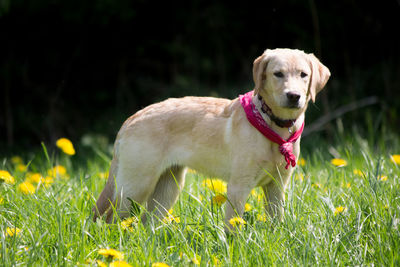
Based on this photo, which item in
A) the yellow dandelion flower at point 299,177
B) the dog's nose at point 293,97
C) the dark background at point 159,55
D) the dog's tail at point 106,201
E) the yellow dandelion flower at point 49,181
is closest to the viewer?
the dog's nose at point 293,97

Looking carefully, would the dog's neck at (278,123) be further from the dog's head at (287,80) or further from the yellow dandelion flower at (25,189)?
the yellow dandelion flower at (25,189)

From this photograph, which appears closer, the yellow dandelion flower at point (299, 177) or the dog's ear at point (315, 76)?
the dog's ear at point (315, 76)

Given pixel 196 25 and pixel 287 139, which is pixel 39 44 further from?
pixel 287 139

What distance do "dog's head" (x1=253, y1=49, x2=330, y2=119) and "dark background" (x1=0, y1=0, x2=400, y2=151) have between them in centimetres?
380

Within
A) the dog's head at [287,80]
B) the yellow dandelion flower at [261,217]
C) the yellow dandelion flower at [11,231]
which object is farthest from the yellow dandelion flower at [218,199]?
the yellow dandelion flower at [11,231]

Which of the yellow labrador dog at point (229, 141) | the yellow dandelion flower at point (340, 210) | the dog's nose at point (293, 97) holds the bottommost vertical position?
the yellow dandelion flower at point (340, 210)

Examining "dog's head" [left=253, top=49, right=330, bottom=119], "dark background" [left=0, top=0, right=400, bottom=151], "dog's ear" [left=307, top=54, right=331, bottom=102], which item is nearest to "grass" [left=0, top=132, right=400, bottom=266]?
"dog's head" [left=253, top=49, right=330, bottom=119]

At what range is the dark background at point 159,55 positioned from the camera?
7.21 meters

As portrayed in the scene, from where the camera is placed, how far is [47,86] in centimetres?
777

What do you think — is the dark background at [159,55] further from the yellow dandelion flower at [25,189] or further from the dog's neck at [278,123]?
the dog's neck at [278,123]

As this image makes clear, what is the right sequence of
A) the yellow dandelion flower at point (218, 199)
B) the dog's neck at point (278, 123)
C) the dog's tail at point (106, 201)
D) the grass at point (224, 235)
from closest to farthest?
the grass at point (224, 235)
the yellow dandelion flower at point (218, 199)
the dog's neck at point (278, 123)
the dog's tail at point (106, 201)

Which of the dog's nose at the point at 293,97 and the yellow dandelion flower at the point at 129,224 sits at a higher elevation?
the dog's nose at the point at 293,97

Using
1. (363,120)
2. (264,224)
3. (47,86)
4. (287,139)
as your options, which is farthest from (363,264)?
(47,86)

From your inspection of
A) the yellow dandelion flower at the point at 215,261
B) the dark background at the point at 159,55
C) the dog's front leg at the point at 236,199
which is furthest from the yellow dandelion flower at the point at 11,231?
the dark background at the point at 159,55
